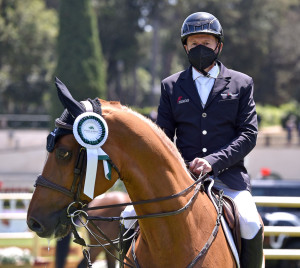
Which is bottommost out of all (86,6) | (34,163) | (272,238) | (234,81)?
(34,163)

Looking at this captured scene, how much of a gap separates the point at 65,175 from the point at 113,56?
157 feet

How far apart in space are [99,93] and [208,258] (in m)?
28.3

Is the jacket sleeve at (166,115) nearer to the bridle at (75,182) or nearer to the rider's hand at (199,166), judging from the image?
the rider's hand at (199,166)

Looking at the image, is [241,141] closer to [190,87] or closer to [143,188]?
[190,87]

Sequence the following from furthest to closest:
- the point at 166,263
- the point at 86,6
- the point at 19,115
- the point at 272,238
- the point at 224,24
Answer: the point at 19,115 → the point at 224,24 → the point at 86,6 → the point at 272,238 → the point at 166,263

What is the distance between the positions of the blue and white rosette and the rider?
3.09 feet

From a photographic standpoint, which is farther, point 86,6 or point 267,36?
point 267,36

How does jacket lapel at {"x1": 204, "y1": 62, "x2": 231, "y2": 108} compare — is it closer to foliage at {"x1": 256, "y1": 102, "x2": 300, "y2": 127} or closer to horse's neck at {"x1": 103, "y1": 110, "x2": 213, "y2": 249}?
horse's neck at {"x1": 103, "y1": 110, "x2": 213, "y2": 249}

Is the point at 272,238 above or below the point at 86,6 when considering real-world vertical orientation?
below

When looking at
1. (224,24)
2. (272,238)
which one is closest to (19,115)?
(224,24)

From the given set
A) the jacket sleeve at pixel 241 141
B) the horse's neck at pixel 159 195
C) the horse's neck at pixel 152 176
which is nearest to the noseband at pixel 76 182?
the horse's neck at pixel 152 176

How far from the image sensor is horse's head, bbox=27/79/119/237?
349cm

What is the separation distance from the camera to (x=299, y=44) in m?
50.4

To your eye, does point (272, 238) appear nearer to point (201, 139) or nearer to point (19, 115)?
point (201, 139)
